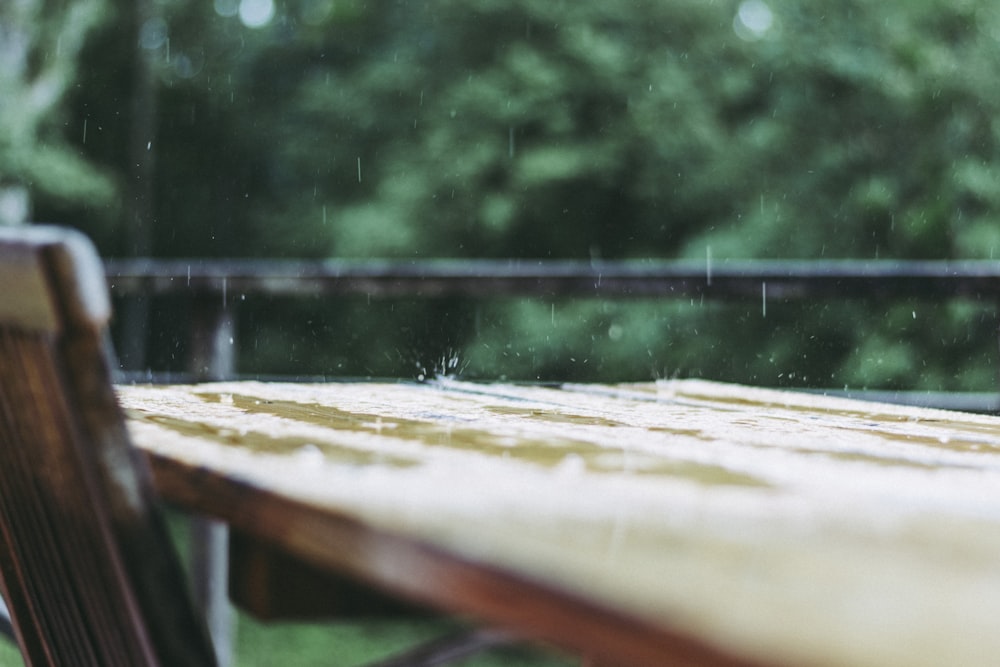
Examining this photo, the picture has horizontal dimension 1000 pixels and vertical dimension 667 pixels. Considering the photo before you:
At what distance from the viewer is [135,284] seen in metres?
2.68

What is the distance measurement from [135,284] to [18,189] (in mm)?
8719

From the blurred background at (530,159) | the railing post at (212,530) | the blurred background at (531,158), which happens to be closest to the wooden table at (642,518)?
the railing post at (212,530)

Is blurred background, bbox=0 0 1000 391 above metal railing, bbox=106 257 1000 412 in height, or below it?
above

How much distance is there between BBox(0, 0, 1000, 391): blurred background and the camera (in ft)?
30.7

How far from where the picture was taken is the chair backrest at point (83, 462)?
64 centimetres

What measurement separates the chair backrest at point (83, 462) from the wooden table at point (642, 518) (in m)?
0.07

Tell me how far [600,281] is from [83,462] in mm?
1761

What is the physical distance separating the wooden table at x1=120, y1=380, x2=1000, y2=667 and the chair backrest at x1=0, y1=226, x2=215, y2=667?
0.21ft

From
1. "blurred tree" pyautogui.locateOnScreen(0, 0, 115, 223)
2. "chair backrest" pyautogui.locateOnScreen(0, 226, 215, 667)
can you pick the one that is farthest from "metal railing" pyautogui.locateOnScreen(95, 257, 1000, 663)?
"blurred tree" pyautogui.locateOnScreen(0, 0, 115, 223)

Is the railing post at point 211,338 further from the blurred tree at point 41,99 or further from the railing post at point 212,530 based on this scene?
the blurred tree at point 41,99

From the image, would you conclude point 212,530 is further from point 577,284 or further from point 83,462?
point 83,462

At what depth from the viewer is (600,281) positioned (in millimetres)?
2359

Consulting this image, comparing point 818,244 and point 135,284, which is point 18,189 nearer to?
point 818,244

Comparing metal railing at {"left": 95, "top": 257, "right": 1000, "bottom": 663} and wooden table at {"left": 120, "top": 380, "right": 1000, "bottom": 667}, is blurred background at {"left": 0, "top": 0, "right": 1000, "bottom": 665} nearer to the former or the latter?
metal railing at {"left": 95, "top": 257, "right": 1000, "bottom": 663}
